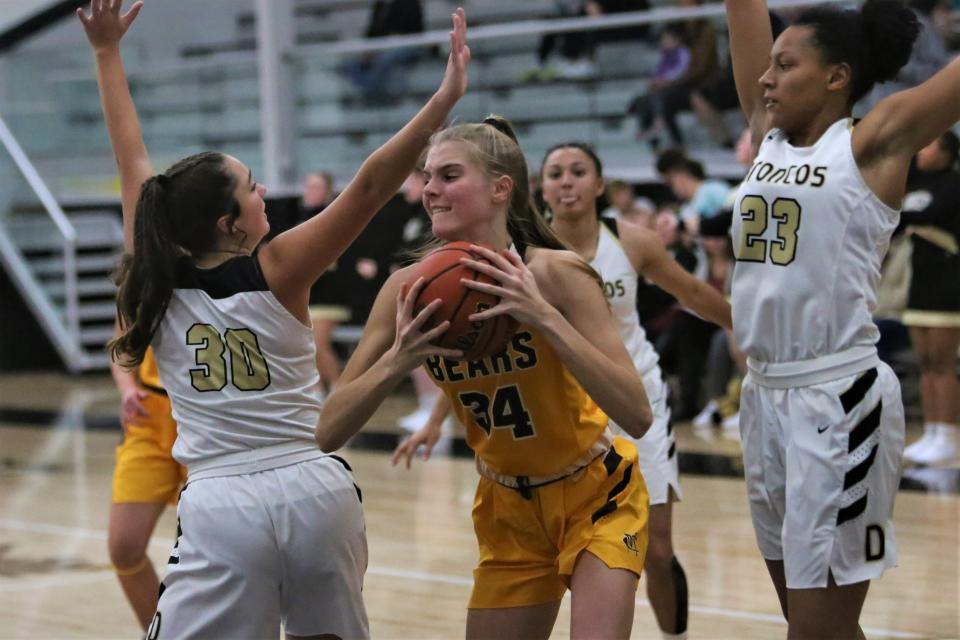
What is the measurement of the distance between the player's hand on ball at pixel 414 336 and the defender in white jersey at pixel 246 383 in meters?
0.38

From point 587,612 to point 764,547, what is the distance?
1.77ft

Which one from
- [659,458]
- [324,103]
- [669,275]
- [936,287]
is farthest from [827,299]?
[324,103]

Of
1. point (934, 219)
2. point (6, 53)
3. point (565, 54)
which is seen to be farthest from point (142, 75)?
point (934, 219)

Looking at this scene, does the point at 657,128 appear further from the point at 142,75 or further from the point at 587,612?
the point at 587,612

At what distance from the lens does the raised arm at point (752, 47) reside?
13.0 ft

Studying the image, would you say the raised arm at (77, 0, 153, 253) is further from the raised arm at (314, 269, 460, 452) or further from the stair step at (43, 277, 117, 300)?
the stair step at (43, 277, 117, 300)

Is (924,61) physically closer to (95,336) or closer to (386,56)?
(386,56)

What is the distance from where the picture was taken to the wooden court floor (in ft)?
18.5

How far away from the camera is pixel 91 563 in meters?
6.97

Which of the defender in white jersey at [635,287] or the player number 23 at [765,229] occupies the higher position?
the player number 23 at [765,229]

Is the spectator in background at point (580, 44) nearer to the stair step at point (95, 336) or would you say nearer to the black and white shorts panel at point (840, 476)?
the stair step at point (95, 336)

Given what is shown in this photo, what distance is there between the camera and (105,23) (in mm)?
3928

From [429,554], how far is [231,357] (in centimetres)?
361

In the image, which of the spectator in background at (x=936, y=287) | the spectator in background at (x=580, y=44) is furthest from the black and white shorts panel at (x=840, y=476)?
the spectator in background at (x=580, y=44)
